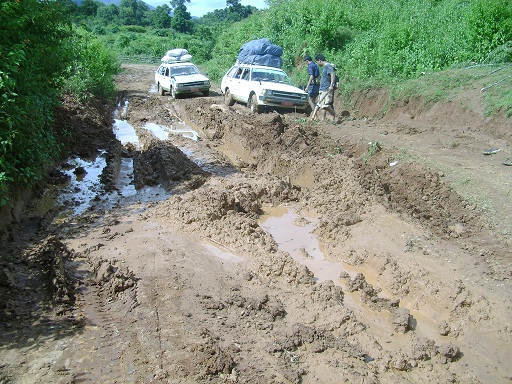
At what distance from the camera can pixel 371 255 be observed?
675 centimetres

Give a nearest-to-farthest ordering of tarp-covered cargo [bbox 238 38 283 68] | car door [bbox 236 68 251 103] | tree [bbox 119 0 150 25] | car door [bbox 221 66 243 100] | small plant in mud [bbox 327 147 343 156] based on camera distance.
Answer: small plant in mud [bbox 327 147 343 156]
car door [bbox 236 68 251 103]
car door [bbox 221 66 243 100]
tarp-covered cargo [bbox 238 38 283 68]
tree [bbox 119 0 150 25]

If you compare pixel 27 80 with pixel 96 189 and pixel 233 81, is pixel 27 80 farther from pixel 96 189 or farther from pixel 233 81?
pixel 233 81

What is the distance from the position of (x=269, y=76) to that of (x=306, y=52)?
6.42m

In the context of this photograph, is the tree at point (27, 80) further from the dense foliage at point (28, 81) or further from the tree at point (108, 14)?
the tree at point (108, 14)

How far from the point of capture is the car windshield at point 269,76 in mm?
17766

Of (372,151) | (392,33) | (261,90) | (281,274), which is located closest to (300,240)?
(281,274)

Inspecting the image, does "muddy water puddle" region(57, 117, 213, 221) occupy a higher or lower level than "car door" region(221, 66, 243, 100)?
lower

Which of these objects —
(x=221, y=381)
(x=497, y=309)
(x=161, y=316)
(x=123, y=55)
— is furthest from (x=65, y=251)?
(x=123, y=55)

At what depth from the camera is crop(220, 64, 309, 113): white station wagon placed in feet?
53.8

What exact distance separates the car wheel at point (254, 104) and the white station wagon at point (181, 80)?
6147 mm

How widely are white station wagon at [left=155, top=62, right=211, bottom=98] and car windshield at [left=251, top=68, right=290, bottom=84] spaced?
5531 millimetres

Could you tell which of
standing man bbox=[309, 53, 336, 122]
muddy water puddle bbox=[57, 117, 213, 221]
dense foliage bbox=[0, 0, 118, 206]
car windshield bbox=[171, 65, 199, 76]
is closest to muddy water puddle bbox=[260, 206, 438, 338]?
muddy water puddle bbox=[57, 117, 213, 221]

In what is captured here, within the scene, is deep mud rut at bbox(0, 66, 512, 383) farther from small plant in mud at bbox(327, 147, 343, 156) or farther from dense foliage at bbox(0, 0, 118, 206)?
dense foliage at bbox(0, 0, 118, 206)

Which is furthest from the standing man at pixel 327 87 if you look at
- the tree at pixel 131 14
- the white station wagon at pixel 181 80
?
the tree at pixel 131 14
